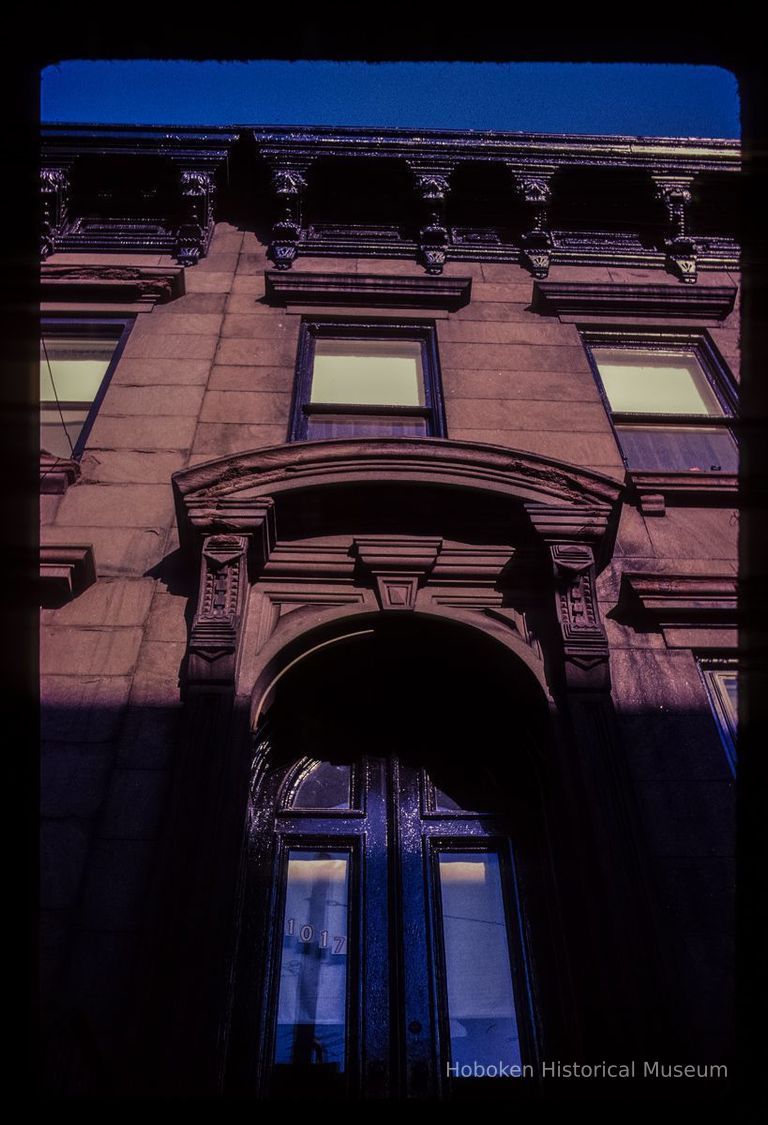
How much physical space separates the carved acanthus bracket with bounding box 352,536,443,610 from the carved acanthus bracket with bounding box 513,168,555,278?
16.2ft

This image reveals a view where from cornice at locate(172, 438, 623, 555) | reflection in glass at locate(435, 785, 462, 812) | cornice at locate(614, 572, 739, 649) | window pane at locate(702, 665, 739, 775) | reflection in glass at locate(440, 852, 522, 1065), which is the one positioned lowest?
reflection in glass at locate(440, 852, 522, 1065)

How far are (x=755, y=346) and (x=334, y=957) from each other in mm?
4066

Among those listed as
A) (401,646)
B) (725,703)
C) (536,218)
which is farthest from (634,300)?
(401,646)

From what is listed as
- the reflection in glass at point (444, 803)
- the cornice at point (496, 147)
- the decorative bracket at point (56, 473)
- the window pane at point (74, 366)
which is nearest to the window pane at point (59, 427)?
the window pane at point (74, 366)

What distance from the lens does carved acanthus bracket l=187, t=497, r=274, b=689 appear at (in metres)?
4.90

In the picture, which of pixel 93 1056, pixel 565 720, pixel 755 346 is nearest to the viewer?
pixel 755 346

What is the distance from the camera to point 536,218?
31.6 ft

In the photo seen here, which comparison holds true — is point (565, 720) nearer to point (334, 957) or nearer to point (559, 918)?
point (559, 918)

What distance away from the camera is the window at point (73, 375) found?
281 inches

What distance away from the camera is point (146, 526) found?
19.8ft

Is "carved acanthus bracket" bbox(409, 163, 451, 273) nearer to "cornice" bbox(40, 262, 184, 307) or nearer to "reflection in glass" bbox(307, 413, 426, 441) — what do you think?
"reflection in glass" bbox(307, 413, 426, 441)

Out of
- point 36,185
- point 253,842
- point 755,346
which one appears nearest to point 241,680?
point 253,842

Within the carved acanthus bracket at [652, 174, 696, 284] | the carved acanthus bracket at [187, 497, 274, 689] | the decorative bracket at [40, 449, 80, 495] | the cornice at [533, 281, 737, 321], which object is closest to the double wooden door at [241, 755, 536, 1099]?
the carved acanthus bracket at [187, 497, 274, 689]

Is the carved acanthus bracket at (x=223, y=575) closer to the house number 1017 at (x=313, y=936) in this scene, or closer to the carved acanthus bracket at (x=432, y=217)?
the house number 1017 at (x=313, y=936)
